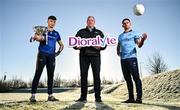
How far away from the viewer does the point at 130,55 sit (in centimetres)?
903

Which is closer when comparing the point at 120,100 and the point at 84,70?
the point at 84,70

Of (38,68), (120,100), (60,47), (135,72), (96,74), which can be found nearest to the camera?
(38,68)

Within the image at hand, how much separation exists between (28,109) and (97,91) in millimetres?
2090

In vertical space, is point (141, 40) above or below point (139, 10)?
below

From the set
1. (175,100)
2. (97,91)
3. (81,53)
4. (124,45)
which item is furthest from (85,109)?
(175,100)

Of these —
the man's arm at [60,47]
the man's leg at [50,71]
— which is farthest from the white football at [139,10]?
the man's leg at [50,71]

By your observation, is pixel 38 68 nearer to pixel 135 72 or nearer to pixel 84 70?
pixel 84 70

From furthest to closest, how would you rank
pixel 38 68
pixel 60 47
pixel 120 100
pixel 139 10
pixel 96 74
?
pixel 120 100 → pixel 139 10 → pixel 60 47 → pixel 96 74 → pixel 38 68

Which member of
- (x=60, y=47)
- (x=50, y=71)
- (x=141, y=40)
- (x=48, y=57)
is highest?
(x=141, y=40)

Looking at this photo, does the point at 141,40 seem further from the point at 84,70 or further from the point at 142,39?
the point at 84,70

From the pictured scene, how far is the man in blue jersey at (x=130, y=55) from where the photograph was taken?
8969 millimetres

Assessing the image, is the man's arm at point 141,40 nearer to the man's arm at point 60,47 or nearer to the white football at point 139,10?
the white football at point 139,10

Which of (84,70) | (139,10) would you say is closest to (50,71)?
(84,70)

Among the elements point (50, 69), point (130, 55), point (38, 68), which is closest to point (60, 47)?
point (50, 69)
